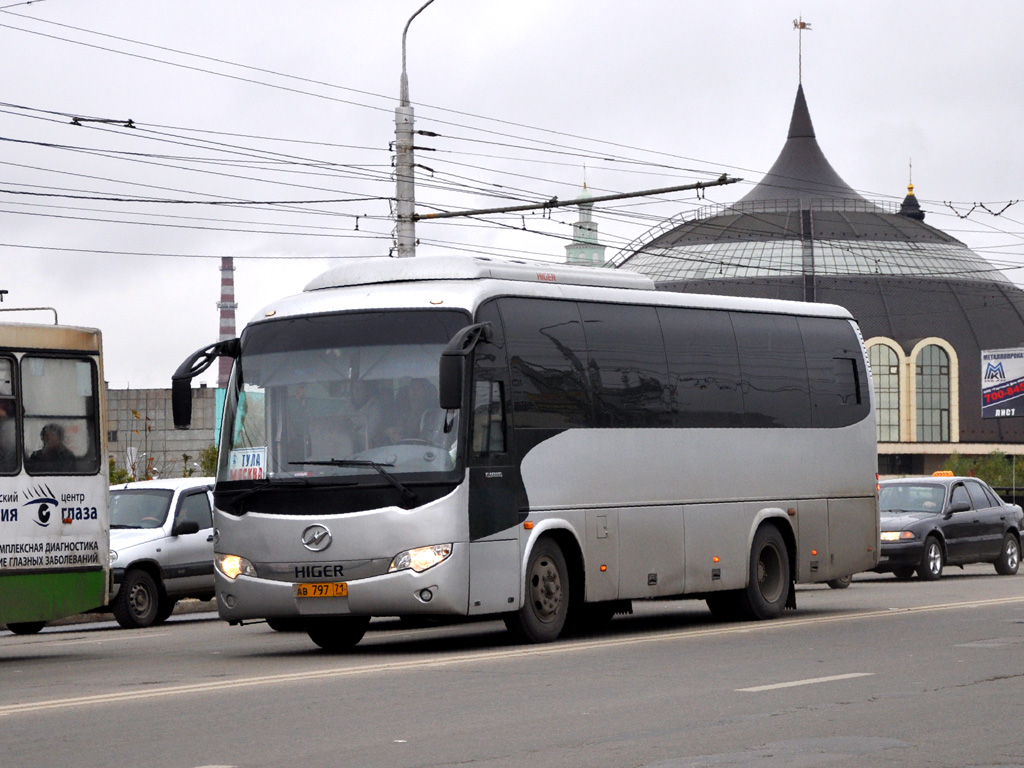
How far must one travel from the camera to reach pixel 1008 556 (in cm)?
2948

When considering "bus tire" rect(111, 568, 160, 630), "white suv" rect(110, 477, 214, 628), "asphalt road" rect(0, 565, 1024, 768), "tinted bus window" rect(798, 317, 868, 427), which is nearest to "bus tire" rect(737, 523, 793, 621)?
"asphalt road" rect(0, 565, 1024, 768)

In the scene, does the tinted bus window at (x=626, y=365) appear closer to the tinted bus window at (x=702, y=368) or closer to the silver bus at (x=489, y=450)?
the silver bus at (x=489, y=450)

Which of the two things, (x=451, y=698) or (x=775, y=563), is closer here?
(x=451, y=698)

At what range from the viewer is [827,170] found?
391 ft

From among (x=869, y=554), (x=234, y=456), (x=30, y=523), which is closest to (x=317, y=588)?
(x=234, y=456)

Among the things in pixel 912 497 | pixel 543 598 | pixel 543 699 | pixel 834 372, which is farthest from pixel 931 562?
pixel 543 699

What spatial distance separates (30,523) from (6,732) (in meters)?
5.17

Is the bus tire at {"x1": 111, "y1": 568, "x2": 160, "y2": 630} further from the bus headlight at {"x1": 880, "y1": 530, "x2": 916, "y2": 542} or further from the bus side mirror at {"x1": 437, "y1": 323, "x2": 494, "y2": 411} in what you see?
the bus headlight at {"x1": 880, "y1": 530, "x2": 916, "y2": 542}

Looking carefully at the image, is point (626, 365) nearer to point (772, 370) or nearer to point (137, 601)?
point (772, 370)

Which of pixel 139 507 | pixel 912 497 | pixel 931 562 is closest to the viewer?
pixel 139 507

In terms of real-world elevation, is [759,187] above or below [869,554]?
above

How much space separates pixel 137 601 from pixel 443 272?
7865 millimetres

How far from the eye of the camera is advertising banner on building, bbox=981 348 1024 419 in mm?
84688

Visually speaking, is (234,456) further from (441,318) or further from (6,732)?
(6,732)
